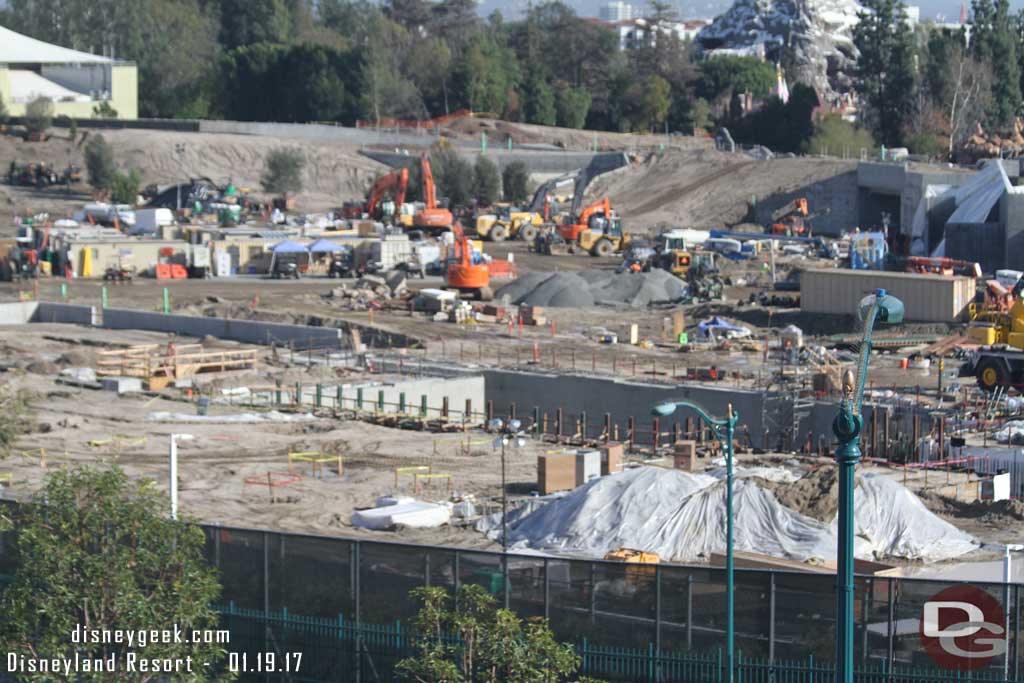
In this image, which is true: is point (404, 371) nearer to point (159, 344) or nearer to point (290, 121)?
point (159, 344)

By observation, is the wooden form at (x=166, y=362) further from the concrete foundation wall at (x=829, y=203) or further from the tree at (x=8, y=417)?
the concrete foundation wall at (x=829, y=203)

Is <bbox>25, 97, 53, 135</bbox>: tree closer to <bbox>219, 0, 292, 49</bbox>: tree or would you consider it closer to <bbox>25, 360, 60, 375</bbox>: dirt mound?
<bbox>219, 0, 292, 49</bbox>: tree

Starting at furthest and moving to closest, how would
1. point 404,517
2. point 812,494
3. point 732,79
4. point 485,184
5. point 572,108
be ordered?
point 732,79 → point 572,108 → point 485,184 → point 404,517 → point 812,494

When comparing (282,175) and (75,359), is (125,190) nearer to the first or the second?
(282,175)

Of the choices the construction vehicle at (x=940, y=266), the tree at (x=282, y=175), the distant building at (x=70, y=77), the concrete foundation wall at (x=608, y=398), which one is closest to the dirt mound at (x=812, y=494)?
the concrete foundation wall at (x=608, y=398)

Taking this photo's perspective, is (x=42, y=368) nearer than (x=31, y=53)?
Yes

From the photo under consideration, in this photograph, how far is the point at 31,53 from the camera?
105312 mm

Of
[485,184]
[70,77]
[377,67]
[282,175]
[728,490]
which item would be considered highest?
[377,67]

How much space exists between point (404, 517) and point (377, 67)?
82493 mm

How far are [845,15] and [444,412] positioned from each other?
134 metres

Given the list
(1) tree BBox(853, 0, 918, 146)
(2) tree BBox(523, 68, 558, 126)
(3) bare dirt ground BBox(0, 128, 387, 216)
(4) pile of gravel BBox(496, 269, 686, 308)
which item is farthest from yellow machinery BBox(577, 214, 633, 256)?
(2) tree BBox(523, 68, 558, 126)

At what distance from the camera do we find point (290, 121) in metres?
109

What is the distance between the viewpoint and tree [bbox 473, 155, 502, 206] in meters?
85.0

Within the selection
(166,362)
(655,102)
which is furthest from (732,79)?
(166,362)
